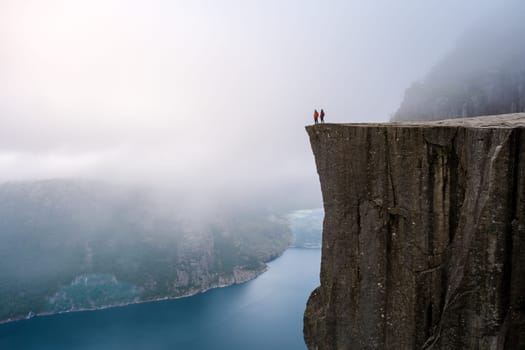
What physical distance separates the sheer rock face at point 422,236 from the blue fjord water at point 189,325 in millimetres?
99241

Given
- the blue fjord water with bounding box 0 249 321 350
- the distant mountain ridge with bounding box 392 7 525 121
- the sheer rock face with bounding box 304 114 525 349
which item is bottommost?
the blue fjord water with bounding box 0 249 321 350

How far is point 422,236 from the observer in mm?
13352

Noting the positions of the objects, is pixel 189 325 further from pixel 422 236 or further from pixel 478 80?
pixel 422 236

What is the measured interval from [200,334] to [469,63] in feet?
470

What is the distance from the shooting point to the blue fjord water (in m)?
116

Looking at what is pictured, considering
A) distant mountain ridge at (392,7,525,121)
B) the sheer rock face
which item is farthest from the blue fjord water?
the sheer rock face

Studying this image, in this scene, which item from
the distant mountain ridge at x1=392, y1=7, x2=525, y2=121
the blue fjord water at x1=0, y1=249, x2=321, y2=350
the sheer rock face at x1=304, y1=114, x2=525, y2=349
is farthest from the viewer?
the blue fjord water at x1=0, y1=249, x2=321, y2=350

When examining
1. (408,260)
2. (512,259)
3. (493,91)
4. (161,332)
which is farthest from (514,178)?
(161,332)

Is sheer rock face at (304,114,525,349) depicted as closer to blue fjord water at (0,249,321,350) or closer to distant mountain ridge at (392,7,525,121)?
blue fjord water at (0,249,321,350)

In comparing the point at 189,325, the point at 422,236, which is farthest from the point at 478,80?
the point at 189,325

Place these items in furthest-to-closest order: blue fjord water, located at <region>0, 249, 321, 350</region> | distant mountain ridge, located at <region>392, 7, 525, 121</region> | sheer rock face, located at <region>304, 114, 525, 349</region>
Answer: blue fjord water, located at <region>0, 249, 321, 350</region>
distant mountain ridge, located at <region>392, 7, 525, 121</region>
sheer rock face, located at <region>304, 114, 525, 349</region>

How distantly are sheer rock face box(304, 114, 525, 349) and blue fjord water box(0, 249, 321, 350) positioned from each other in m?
99.2

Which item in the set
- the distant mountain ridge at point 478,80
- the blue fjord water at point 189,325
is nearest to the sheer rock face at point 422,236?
the blue fjord water at point 189,325

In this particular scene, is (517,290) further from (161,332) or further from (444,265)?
(161,332)
